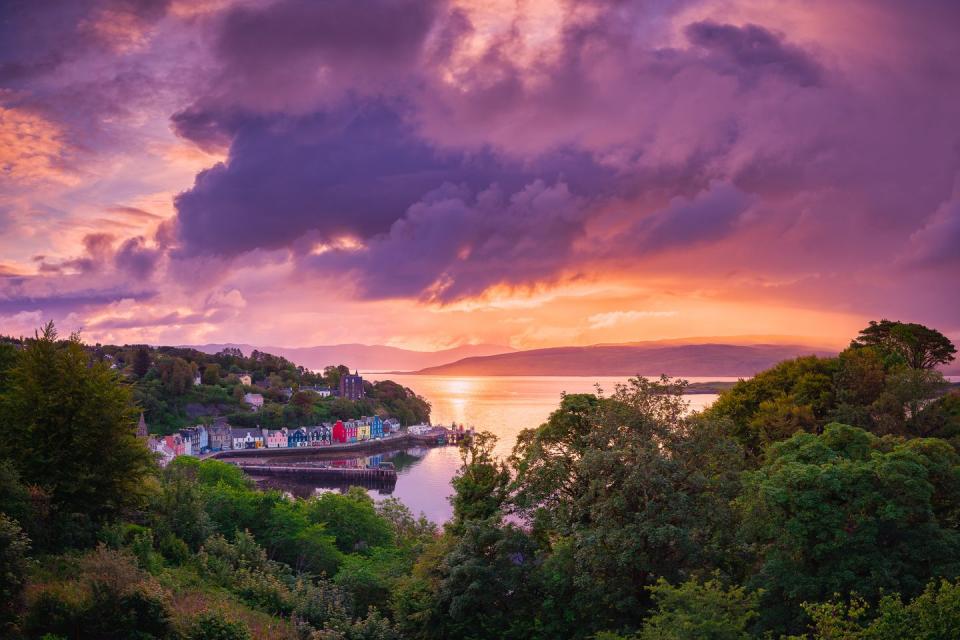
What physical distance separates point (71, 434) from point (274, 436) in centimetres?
8647

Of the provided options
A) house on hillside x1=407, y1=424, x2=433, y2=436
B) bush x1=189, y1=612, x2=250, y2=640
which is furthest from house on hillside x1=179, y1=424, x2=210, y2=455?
bush x1=189, y1=612, x2=250, y2=640

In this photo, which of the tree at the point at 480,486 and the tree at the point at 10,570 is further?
the tree at the point at 480,486

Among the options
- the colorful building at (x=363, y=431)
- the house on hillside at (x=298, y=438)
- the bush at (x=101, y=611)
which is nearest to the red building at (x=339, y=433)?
the colorful building at (x=363, y=431)

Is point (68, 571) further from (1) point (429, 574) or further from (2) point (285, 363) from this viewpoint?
(2) point (285, 363)

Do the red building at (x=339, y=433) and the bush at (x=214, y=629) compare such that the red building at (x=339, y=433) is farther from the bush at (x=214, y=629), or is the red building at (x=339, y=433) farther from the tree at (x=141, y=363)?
the bush at (x=214, y=629)

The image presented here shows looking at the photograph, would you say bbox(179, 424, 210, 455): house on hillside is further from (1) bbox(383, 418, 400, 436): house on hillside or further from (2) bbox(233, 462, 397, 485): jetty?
(1) bbox(383, 418, 400, 436): house on hillside

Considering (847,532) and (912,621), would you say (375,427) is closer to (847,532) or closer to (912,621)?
(847,532)

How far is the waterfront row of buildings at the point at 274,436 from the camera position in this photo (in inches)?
3413

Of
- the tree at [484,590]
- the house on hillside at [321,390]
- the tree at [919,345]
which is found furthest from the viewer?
the house on hillside at [321,390]

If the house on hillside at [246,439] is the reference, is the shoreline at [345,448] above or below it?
below

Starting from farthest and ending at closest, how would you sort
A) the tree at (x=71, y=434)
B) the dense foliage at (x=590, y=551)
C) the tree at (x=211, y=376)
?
the tree at (x=211, y=376), the tree at (x=71, y=434), the dense foliage at (x=590, y=551)

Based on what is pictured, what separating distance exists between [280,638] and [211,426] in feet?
294

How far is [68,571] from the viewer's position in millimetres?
12711

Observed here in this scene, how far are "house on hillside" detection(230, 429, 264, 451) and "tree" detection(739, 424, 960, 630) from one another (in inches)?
3595
